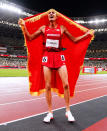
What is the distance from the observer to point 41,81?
141 inches

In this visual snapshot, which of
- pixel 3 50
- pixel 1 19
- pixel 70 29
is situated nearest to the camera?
pixel 70 29

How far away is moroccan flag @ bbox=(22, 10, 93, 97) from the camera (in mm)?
3508

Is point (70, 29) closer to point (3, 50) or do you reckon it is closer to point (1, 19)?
point (1, 19)

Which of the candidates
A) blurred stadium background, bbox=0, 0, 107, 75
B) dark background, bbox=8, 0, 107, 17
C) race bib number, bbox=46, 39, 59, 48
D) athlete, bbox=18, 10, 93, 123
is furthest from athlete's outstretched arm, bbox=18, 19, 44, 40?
blurred stadium background, bbox=0, 0, 107, 75

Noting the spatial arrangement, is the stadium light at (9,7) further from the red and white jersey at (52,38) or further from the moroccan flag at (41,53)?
the red and white jersey at (52,38)

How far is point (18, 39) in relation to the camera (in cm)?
4962

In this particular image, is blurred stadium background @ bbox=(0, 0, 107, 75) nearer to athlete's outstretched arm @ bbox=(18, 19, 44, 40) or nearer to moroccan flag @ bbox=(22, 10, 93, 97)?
moroccan flag @ bbox=(22, 10, 93, 97)

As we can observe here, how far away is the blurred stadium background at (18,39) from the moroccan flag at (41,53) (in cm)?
3326

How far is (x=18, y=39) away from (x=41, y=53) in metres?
48.0

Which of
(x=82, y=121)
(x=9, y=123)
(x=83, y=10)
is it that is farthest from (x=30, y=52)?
(x=83, y=10)

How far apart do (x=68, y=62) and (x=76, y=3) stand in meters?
27.5

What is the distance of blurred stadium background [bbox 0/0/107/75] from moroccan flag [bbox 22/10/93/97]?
3326 cm

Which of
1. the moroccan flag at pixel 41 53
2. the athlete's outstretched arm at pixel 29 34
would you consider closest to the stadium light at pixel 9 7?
the moroccan flag at pixel 41 53

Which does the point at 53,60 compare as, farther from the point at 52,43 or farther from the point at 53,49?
the point at 52,43
